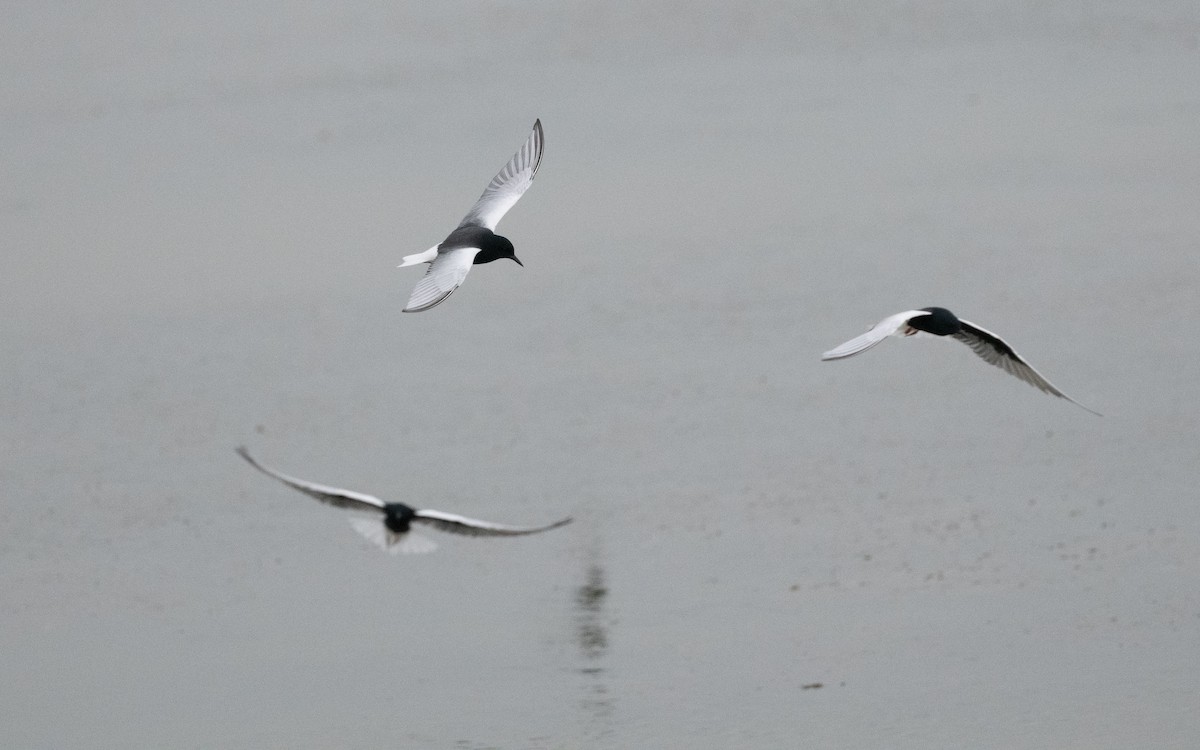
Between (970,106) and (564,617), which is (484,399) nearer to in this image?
(564,617)

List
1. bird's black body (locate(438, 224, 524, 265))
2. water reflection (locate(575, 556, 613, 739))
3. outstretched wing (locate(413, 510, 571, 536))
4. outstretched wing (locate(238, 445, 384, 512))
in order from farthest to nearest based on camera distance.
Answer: water reflection (locate(575, 556, 613, 739))
bird's black body (locate(438, 224, 524, 265))
outstretched wing (locate(413, 510, 571, 536))
outstretched wing (locate(238, 445, 384, 512))

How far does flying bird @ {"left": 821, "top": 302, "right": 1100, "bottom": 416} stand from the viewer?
6.33 metres

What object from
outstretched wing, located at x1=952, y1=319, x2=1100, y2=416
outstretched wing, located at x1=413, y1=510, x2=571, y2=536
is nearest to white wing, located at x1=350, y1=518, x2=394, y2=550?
outstretched wing, located at x1=413, y1=510, x2=571, y2=536

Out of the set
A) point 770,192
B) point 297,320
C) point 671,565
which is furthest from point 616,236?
point 671,565

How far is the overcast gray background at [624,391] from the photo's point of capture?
9.93 meters

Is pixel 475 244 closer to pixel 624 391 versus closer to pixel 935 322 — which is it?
pixel 935 322

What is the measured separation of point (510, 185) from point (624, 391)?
369 cm

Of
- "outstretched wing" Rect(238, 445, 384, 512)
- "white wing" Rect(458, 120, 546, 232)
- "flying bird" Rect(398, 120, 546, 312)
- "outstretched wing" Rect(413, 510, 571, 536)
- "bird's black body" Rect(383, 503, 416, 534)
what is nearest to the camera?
"outstretched wing" Rect(238, 445, 384, 512)

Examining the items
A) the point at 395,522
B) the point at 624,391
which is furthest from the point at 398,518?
the point at 624,391

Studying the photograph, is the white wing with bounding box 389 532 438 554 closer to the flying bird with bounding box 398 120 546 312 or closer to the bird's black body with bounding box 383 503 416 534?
the bird's black body with bounding box 383 503 416 534

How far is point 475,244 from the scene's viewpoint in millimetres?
7645

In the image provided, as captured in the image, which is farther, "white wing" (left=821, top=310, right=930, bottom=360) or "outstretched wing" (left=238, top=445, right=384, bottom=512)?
"outstretched wing" (left=238, top=445, right=384, bottom=512)

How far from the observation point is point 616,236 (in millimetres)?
14219

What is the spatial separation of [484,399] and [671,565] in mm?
2044
